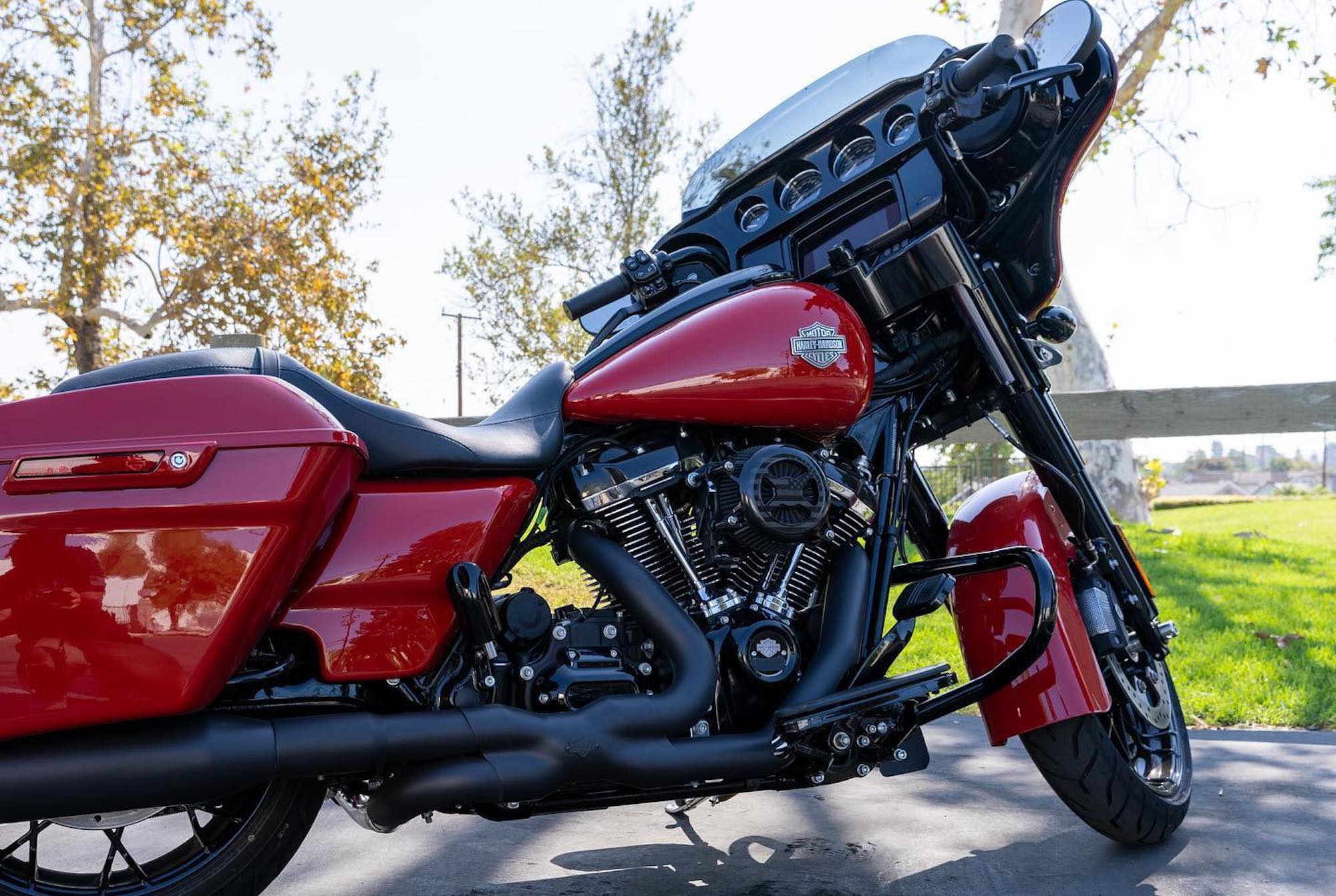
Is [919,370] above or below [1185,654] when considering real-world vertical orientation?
above

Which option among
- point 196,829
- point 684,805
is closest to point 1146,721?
point 684,805

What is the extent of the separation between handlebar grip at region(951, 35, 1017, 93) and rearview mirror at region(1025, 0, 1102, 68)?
18 centimetres

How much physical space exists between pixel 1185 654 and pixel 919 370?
305 centimetres

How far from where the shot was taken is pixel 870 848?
273 centimetres

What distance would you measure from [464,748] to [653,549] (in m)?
0.59

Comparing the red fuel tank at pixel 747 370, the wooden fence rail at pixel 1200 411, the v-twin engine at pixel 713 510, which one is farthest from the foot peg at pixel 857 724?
the wooden fence rail at pixel 1200 411

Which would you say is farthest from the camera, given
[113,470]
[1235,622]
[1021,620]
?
[1235,622]

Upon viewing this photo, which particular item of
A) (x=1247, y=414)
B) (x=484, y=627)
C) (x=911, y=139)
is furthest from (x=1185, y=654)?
(x=484, y=627)

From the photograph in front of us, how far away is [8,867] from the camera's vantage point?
83.8 inches

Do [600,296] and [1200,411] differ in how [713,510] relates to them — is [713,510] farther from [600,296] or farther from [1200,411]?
[1200,411]

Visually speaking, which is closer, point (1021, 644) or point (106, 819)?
point (106, 819)

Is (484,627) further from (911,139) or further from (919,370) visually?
(911,139)

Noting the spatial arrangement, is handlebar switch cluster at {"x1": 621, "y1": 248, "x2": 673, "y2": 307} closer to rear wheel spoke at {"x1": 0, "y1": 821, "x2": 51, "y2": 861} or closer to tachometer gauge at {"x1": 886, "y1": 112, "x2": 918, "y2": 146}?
tachometer gauge at {"x1": 886, "y1": 112, "x2": 918, "y2": 146}

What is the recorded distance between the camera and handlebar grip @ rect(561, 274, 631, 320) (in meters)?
2.88
